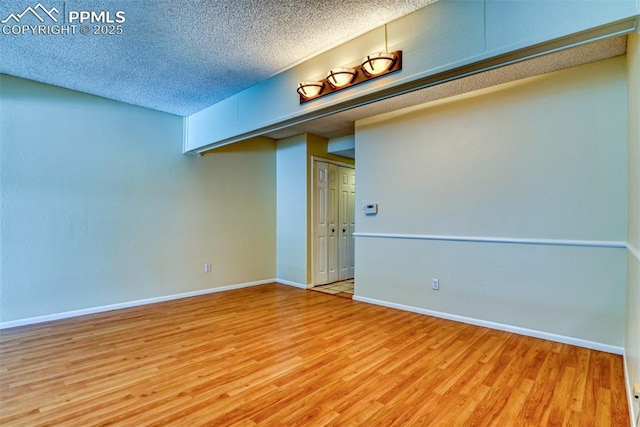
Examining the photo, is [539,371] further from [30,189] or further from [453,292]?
[30,189]

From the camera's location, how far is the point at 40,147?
11.1 ft

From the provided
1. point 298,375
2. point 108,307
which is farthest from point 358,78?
point 108,307

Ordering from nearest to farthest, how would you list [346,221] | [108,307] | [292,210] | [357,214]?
[108,307] → [357,214] → [292,210] → [346,221]

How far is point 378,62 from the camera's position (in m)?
2.28

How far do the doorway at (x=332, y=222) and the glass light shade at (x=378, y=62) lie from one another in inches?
112

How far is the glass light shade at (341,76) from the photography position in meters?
2.48

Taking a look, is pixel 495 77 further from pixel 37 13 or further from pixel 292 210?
pixel 37 13

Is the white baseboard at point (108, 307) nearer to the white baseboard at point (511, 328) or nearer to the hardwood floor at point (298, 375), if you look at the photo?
the hardwood floor at point (298, 375)

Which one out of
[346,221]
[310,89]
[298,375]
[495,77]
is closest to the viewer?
[298,375]

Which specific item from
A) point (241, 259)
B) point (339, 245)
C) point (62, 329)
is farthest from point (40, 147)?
point (339, 245)

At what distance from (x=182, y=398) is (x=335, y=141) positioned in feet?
14.0

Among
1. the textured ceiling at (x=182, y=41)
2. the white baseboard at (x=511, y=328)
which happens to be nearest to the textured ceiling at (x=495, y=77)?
the textured ceiling at (x=182, y=41)

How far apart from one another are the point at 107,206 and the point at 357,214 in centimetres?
315

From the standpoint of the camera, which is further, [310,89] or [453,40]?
[310,89]
